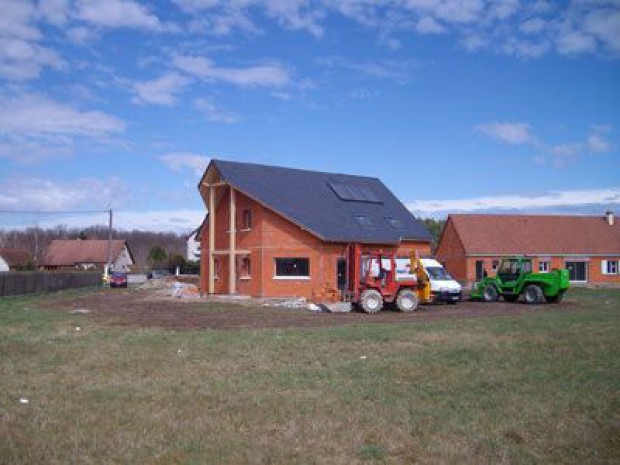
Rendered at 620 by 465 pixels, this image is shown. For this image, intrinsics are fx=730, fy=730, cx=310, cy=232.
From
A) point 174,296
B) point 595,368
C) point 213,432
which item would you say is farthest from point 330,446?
A: point 174,296

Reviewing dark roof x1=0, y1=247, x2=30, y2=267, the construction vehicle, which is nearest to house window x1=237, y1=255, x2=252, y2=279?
the construction vehicle

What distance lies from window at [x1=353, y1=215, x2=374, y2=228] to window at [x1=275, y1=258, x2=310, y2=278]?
4.29 m

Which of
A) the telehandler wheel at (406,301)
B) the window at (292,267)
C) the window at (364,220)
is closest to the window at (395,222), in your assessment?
the window at (364,220)

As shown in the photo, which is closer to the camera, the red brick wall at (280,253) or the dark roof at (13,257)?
the red brick wall at (280,253)

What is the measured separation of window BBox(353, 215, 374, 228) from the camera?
3738 cm

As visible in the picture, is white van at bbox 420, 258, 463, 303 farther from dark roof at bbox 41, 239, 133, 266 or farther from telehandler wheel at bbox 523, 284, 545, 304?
dark roof at bbox 41, 239, 133, 266

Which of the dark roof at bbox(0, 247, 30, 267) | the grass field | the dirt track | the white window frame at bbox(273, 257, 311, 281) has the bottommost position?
the grass field

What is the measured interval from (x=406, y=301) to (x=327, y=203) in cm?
1122

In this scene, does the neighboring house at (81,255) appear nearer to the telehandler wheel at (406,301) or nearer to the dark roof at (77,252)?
the dark roof at (77,252)

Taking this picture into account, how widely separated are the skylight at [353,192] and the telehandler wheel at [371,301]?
12474 millimetres

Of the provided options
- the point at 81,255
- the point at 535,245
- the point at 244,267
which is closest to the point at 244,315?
the point at 244,267

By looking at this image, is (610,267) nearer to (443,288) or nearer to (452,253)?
(452,253)

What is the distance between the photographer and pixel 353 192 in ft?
134

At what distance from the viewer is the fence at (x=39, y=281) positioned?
44.4 m
